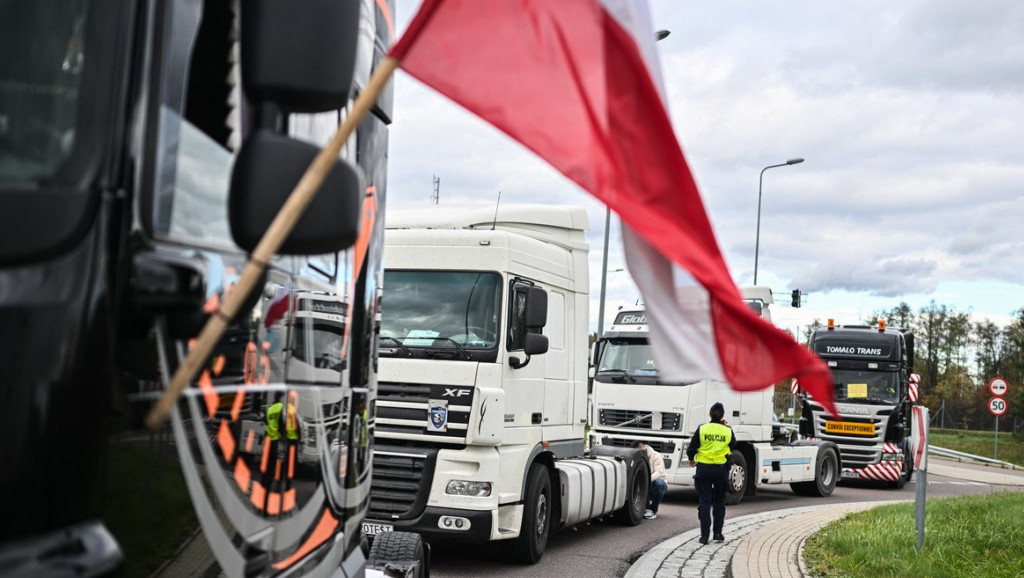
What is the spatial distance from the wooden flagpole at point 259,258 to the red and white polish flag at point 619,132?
449mm

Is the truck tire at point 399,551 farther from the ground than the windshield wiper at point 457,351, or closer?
closer

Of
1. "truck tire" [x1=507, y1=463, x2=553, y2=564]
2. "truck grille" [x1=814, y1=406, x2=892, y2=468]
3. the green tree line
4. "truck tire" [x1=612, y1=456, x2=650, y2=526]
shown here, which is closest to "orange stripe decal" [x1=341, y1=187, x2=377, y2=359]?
"truck tire" [x1=507, y1=463, x2=553, y2=564]

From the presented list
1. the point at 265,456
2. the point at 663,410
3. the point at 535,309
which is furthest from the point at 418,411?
the point at 663,410

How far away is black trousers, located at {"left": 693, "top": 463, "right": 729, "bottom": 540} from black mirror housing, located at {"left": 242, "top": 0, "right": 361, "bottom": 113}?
453 inches

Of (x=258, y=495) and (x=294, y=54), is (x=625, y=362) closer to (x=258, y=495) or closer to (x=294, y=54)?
(x=258, y=495)

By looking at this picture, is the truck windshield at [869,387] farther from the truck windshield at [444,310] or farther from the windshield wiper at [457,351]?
the windshield wiper at [457,351]

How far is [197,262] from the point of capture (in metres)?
2.24

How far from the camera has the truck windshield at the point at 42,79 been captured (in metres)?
1.97

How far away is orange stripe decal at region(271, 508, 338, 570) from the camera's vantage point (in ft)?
10.1

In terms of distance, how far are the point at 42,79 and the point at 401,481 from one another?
8272 millimetres

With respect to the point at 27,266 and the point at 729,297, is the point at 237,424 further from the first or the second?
the point at 729,297

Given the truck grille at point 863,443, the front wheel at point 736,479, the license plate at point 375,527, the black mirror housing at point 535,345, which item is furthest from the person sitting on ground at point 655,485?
the truck grille at point 863,443

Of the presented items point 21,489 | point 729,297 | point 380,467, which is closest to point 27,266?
point 21,489

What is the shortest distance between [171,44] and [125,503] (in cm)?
91
